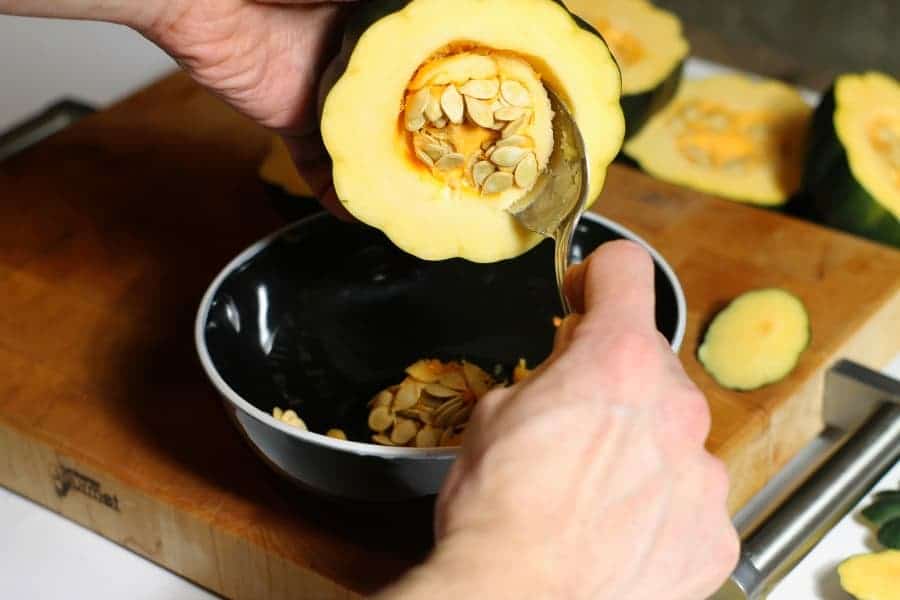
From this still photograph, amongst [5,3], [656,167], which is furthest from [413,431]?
[656,167]

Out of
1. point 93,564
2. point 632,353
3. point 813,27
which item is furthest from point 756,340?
point 813,27

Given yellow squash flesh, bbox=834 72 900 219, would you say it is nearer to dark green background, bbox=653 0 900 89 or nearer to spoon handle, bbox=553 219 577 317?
spoon handle, bbox=553 219 577 317

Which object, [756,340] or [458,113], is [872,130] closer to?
[756,340]

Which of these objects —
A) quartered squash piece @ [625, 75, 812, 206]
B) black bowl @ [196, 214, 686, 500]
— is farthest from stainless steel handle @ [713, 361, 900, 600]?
quartered squash piece @ [625, 75, 812, 206]

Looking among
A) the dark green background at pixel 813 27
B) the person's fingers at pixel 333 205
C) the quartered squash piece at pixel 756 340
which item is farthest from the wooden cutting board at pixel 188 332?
the dark green background at pixel 813 27

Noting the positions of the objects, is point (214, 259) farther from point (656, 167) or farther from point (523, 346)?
point (656, 167)

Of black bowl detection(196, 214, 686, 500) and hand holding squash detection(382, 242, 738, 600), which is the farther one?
black bowl detection(196, 214, 686, 500)
